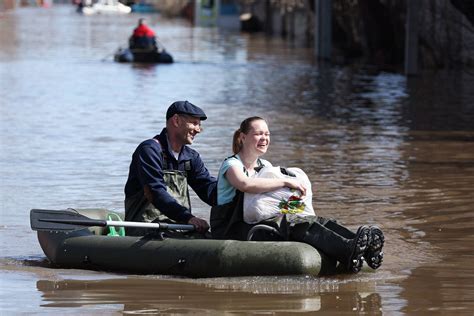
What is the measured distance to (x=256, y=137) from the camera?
930 centimetres

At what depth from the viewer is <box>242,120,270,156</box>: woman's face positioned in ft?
30.5

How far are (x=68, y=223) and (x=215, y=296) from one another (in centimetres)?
138

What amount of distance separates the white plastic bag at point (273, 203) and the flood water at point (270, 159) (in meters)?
0.57

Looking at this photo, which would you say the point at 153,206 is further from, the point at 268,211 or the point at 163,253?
the point at 268,211

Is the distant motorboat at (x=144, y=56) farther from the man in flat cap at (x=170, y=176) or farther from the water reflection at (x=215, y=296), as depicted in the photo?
the water reflection at (x=215, y=296)

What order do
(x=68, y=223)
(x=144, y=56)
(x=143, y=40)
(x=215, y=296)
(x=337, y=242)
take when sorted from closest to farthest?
1. (x=215, y=296)
2. (x=337, y=242)
3. (x=68, y=223)
4. (x=144, y=56)
5. (x=143, y=40)

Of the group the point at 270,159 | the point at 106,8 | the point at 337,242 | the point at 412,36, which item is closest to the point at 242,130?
the point at 337,242

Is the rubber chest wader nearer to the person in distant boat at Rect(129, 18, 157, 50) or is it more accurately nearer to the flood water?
the flood water

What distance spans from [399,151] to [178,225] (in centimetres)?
862

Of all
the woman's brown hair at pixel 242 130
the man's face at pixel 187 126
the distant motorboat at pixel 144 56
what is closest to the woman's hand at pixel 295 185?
the woman's brown hair at pixel 242 130

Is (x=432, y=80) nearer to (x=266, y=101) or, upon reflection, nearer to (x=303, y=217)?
(x=266, y=101)

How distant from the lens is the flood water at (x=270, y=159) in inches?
342

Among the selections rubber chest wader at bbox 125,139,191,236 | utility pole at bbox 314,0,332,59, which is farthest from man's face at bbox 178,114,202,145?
utility pole at bbox 314,0,332,59

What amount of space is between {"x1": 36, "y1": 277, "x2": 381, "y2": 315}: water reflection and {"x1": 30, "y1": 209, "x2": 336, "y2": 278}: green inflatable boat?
0.10 metres
